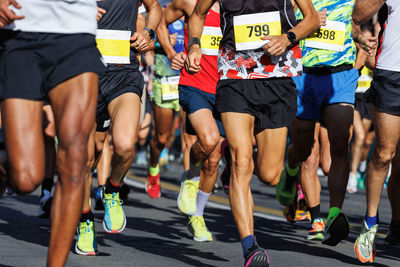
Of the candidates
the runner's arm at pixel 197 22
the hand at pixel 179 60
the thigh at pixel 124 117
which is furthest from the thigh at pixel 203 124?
the runner's arm at pixel 197 22

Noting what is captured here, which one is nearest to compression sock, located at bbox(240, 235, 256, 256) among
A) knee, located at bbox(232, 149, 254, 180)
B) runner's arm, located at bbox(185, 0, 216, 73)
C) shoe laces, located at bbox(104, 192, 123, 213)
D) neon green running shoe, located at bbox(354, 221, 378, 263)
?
knee, located at bbox(232, 149, 254, 180)

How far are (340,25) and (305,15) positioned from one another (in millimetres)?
1480

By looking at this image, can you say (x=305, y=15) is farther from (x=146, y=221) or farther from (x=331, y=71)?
(x=146, y=221)

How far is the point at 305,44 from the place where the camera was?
7234 millimetres

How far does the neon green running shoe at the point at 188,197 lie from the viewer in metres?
7.24

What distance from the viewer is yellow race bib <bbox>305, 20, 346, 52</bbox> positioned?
23.6 feet

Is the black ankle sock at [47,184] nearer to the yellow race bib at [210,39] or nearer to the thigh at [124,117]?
the thigh at [124,117]

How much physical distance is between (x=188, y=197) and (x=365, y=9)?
7.44 feet

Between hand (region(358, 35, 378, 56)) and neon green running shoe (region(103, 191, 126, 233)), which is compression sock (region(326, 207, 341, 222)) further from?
neon green running shoe (region(103, 191, 126, 233))

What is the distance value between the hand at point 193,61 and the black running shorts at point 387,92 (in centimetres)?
125

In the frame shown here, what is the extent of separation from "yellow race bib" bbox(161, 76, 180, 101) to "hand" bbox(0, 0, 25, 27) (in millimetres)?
6485

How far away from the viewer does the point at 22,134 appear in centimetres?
421

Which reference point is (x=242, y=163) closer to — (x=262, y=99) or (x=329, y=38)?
(x=262, y=99)

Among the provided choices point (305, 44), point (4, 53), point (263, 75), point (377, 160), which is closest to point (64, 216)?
point (4, 53)
